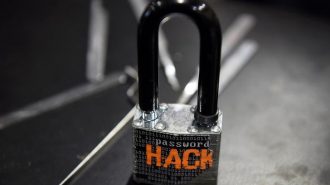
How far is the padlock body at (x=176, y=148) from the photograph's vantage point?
662 millimetres

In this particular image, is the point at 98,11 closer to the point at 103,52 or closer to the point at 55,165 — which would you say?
the point at 103,52

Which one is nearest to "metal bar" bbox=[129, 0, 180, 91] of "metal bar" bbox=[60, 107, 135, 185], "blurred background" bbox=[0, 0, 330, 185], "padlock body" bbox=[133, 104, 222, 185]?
"blurred background" bbox=[0, 0, 330, 185]

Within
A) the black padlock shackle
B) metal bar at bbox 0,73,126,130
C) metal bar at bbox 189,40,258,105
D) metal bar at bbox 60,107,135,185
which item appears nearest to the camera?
the black padlock shackle

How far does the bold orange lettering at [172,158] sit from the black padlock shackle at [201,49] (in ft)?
0.22

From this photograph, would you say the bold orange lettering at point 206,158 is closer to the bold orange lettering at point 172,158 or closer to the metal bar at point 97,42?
the bold orange lettering at point 172,158

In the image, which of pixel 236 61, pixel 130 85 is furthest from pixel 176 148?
pixel 236 61

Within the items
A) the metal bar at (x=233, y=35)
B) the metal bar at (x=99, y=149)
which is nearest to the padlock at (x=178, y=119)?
the metal bar at (x=99, y=149)

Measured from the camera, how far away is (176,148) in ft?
2.20

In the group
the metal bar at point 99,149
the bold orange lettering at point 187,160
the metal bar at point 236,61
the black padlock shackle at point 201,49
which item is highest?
the black padlock shackle at point 201,49

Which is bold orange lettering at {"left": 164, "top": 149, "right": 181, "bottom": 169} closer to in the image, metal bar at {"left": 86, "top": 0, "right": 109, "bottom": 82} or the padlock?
the padlock

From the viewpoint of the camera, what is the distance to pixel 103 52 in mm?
1160

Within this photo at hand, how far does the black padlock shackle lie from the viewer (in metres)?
0.62

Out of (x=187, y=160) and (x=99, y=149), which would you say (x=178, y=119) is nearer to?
(x=187, y=160)

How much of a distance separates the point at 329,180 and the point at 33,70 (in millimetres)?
723
